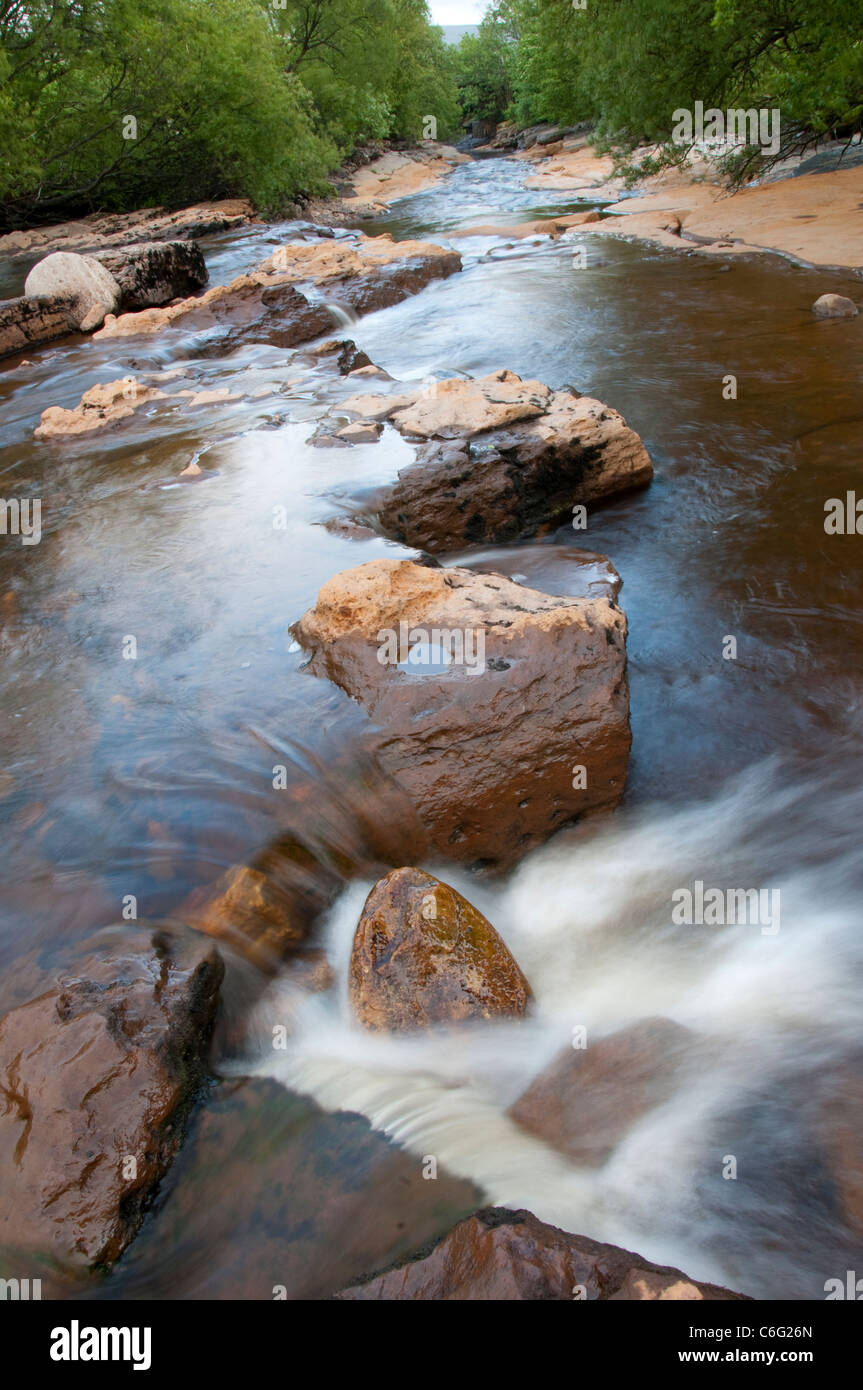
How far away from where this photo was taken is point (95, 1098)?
8.63ft

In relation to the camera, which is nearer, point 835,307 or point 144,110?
point 835,307

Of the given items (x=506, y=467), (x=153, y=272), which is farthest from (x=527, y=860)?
(x=153, y=272)

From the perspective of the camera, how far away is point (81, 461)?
8.35m

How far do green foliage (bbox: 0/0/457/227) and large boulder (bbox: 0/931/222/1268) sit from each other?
79.3ft

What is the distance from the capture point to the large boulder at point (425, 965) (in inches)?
122

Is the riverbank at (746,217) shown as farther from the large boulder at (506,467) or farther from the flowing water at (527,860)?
the large boulder at (506,467)

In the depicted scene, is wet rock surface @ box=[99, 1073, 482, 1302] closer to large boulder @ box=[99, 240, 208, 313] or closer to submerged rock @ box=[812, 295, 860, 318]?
submerged rock @ box=[812, 295, 860, 318]

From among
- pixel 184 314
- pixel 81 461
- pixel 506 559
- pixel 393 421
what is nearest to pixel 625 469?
pixel 506 559

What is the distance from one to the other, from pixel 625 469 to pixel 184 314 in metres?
9.26

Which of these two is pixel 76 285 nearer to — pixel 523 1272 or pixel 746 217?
pixel 746 217

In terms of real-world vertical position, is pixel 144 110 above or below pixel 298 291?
above

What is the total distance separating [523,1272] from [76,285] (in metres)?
15.7

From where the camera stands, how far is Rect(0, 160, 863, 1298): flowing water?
2.63m

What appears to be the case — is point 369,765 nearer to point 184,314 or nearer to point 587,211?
point 184,314
